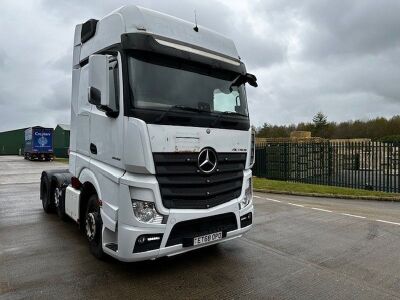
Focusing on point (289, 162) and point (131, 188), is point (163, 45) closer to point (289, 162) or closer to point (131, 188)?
point (131, 188)

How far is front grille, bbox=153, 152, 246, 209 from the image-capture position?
168 inches

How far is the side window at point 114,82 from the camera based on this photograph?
435 centimetres

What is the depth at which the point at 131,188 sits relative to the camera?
4.18m

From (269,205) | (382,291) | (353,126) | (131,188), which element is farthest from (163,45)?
(353,126)

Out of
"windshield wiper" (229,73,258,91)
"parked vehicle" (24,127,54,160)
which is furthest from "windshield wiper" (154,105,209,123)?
"parked vehicle" (24,127,54,160)

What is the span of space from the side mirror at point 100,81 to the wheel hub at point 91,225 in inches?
66.5

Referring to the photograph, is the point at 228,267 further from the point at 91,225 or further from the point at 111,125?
the point at 111,125

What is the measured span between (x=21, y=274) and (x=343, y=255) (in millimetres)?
4619

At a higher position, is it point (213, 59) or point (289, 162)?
point (213, 59)

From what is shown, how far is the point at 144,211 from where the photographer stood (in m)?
4.16

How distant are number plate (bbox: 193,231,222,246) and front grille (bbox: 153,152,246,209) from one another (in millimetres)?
385

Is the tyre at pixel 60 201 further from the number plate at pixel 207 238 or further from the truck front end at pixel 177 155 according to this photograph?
the number plate at pixel 207 238

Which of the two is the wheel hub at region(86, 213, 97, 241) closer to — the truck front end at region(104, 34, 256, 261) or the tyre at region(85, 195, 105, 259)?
the tyre at region(85, 195, 105, 259)

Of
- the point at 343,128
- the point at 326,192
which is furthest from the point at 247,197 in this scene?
the point at 343,128
